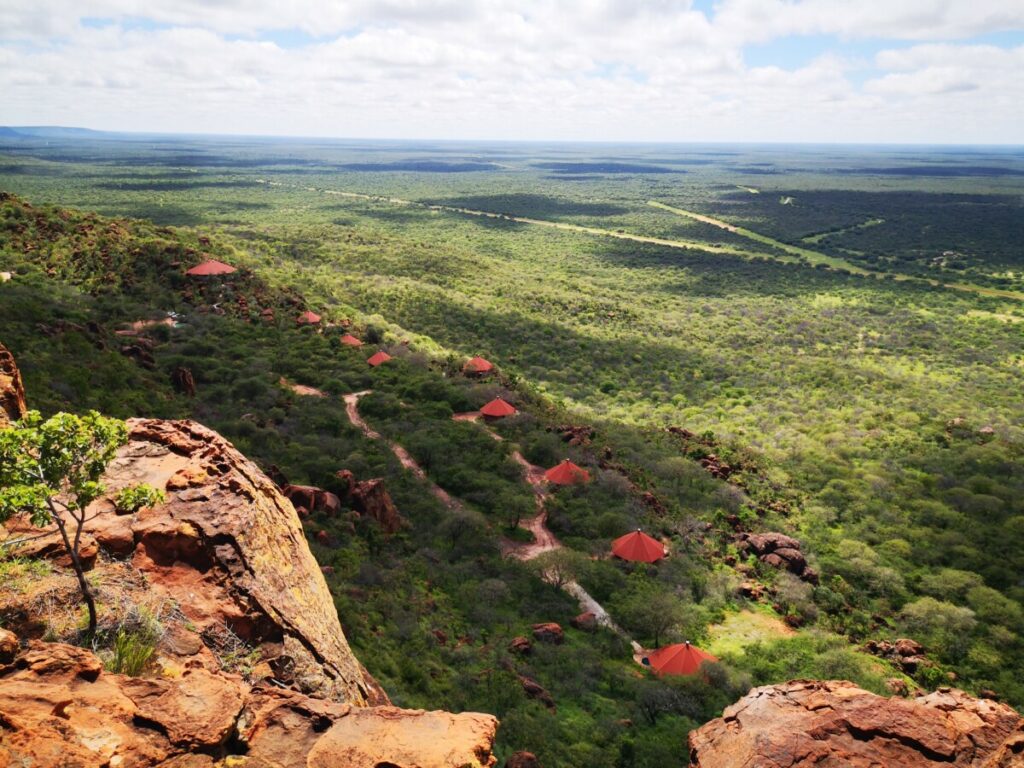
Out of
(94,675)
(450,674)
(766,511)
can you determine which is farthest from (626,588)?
(94,675)

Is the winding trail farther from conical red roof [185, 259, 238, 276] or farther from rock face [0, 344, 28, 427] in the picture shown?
conical red roof [185, 259, 238, 276]

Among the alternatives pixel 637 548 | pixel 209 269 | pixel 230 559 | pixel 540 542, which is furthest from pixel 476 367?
pixel 230 559

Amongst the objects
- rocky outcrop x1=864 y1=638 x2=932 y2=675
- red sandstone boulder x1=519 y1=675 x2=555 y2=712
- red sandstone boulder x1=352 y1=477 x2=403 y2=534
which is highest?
red sandstone boulder x1=352 y1=477 x2=403 y2=534

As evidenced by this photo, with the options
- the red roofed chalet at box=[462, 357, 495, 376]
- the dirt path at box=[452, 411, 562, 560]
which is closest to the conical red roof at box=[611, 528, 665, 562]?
the dirt path at box=[452, 411, 562, 560]

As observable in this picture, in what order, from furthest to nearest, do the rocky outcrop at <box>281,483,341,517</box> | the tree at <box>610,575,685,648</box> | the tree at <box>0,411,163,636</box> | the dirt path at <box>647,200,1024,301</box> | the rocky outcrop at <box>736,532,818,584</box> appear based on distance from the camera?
the dirt path at <box>647,200,1024,301</box>, the rocky outcrop at <box>736,532,818,584</box>, the rocky outcrop at <box>281,483,341,517</box>, the tree at <box>610,575,685,648</box>, the tree at <box>0,411,163,636</box>

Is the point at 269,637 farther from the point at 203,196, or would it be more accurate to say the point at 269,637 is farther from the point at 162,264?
the point at 203,196

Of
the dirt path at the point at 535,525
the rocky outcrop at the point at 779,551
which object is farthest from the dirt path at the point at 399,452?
the rocky outcrop at the point at 779,551
